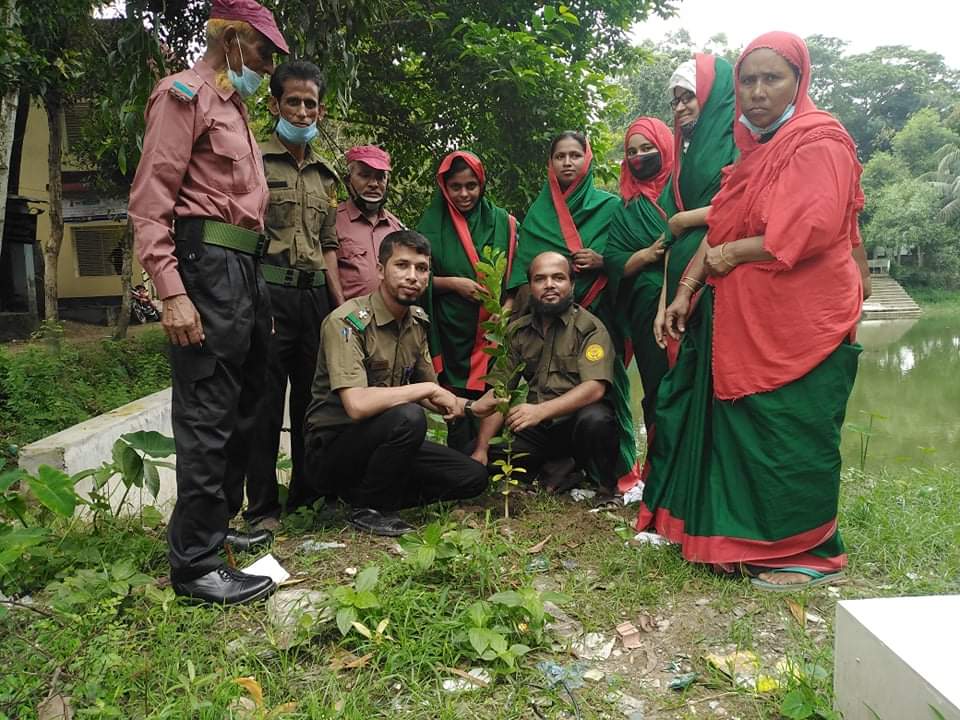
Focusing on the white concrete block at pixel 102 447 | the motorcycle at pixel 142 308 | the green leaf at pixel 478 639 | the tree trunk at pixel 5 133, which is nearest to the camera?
the green leaf at pixel 478 639

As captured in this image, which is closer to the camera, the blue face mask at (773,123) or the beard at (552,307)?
the blue face mask at (773,123)

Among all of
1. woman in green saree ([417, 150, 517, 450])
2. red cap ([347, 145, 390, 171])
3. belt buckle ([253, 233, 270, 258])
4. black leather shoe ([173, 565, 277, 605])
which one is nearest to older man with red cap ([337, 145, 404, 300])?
red cap ([347, 145, 390, 171])

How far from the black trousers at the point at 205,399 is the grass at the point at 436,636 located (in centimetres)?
20

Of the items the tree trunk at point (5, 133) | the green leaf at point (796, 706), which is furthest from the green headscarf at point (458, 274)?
the tree trunk at point (5, 133)

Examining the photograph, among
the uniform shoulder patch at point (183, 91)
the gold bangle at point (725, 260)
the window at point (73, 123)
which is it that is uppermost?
the window at point (73, 123)

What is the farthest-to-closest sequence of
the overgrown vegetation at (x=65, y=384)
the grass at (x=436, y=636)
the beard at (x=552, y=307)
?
1. the overgrown vegetation at (x=65, y=384)
2. the beard at (x=552, y=307)
3. the grass at (x=436, y=636)

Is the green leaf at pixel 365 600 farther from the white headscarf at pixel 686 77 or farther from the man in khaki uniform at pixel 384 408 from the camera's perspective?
the white headscarf at pixel 686 77

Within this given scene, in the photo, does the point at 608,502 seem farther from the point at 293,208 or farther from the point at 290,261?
the point at 293,208

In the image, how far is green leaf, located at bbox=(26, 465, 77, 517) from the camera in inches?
93.7

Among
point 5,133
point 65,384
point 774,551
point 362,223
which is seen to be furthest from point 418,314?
point 5,133

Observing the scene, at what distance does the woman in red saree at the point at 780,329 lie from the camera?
2.37 meters

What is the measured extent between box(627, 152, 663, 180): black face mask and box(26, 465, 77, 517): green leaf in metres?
2.74

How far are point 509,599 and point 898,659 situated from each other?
40.6 inches

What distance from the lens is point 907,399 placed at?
11.5m
